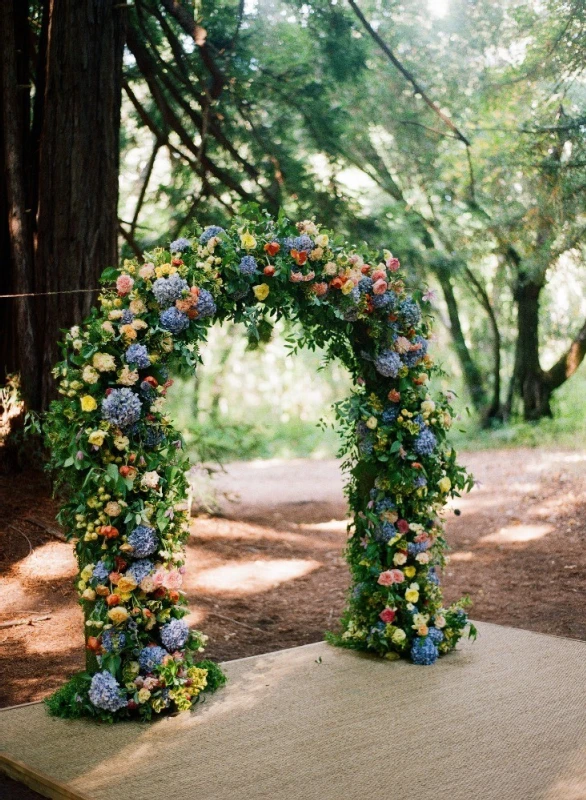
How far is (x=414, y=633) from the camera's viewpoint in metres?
4.84

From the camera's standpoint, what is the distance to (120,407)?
3.92 meters

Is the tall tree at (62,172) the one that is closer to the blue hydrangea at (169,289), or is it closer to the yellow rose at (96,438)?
the blue hydrangea at (169,289)

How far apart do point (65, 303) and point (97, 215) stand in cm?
67

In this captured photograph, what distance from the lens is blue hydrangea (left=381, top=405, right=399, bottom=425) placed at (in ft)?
15.9

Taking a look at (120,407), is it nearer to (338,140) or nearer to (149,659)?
(149,659)

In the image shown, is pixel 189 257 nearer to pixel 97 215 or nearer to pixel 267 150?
pixel 97 215

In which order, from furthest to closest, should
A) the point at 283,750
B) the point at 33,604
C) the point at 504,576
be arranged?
the point at 504,576 → the point at 33,604 → the point at 283,750

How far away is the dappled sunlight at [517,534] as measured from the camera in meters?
7.67

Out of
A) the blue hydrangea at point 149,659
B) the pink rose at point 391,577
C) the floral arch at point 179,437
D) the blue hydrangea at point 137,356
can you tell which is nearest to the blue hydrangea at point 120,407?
the floral arch at point 179,437

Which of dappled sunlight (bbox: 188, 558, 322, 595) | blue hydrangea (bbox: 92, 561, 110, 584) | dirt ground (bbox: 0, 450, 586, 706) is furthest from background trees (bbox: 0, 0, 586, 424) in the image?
blue hydrangea (bbox: 92, 561, 110, 584)

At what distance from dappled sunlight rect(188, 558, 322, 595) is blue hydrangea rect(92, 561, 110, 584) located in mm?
2522

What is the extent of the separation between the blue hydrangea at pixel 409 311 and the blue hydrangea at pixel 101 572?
2027 millimetres

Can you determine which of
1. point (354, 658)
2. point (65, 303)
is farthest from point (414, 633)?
point (65, 303)

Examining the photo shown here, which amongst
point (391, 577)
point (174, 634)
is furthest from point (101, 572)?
point (391, 577)
